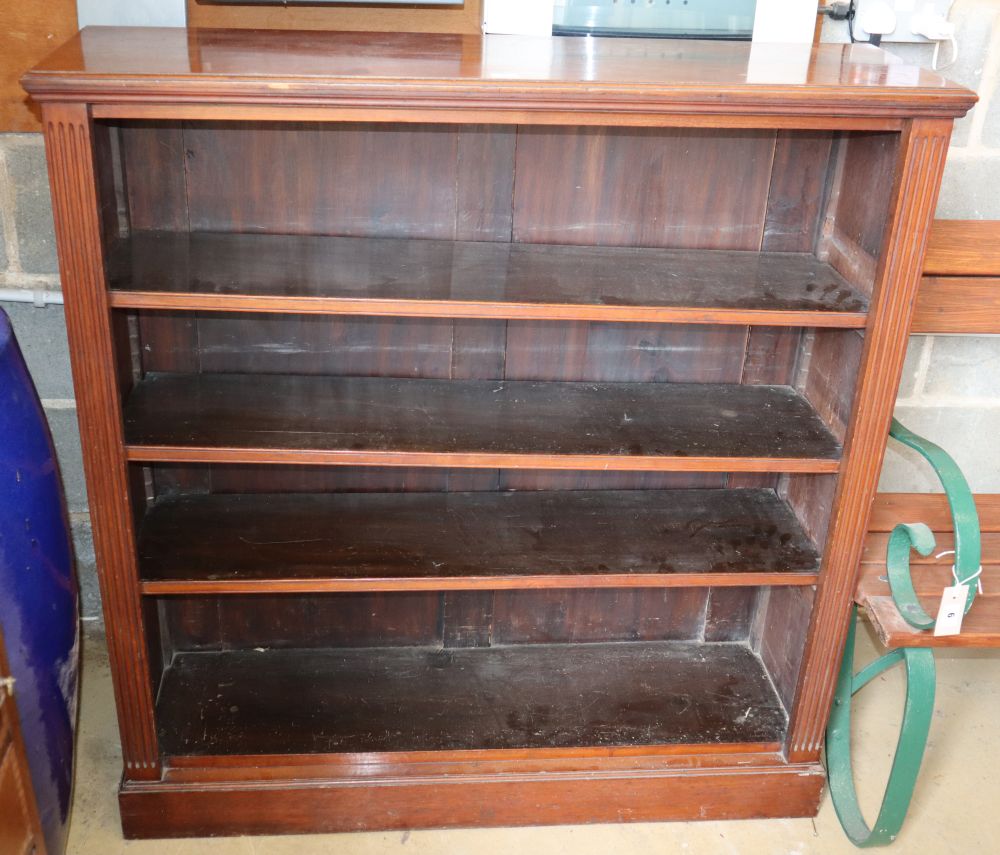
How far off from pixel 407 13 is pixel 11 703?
1.35 m

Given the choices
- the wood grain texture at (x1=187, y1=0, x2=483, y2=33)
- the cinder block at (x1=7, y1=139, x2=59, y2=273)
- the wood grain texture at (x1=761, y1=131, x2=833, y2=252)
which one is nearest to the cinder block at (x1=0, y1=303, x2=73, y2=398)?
the cinder block at (x1=7, y1=139, x2=59, y2=273)

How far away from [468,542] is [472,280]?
0.54 meters

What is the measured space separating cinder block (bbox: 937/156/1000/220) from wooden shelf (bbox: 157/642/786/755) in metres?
1.07

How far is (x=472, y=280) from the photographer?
1.80 meters

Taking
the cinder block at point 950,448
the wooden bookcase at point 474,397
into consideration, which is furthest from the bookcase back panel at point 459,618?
the cinder block at point 950,448

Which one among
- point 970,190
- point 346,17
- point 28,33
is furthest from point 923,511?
point 28,33

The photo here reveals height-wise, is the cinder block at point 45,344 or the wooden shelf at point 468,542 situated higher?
the cinder block at point 45,344

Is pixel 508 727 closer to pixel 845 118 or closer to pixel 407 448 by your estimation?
pixel 407 448

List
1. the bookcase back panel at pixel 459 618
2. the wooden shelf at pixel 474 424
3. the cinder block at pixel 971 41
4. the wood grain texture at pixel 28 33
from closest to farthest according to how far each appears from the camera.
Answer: the wooden shelf at pixel 474 424, the wood grain texture at pixel 28 33, the cinder block at pixel 971 41, the bookcase back panel at pixel 459 618

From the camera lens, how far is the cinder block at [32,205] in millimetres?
2068

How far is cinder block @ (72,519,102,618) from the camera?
2.47 meters

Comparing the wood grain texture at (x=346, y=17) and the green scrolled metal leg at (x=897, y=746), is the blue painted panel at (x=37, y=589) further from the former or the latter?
the green scrolled metal leg at (x=897, y=746)

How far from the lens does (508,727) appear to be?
2184mm

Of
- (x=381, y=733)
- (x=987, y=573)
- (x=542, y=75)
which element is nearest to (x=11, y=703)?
(x=381, y=733)
